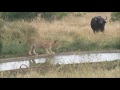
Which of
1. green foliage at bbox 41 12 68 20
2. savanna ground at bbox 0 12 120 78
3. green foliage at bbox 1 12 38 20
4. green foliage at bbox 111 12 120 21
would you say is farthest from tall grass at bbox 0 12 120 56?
green foliage at bbox 41 12 68 20

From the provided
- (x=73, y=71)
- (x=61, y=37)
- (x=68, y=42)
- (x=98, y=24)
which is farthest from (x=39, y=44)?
(x=98, y=24)

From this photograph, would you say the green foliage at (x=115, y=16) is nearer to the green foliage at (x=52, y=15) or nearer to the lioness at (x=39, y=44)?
the green foliage at (x=52, y=15)

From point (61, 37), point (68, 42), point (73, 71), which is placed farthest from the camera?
point (61, 37)

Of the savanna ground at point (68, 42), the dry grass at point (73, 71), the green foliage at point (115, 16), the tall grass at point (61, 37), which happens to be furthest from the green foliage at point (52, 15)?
the dry grass at point (73, 71)

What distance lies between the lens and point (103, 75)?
9.92 m

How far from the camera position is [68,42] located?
14.8 metres

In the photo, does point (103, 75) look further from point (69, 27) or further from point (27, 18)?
point (27, 18)

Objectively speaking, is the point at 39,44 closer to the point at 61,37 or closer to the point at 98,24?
the point at 61,37

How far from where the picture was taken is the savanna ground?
10.4 m

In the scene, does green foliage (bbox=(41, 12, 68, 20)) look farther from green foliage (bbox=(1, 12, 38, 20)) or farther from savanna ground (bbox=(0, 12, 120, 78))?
savanna ground (bbox=(0, 12, 120, 78))

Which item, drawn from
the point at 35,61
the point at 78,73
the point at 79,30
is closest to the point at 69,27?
the point at 79,30

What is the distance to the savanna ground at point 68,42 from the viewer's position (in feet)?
34.1

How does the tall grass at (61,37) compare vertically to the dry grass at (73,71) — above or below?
above

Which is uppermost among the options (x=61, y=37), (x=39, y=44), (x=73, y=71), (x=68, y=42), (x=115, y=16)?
(x=115, y=16)
